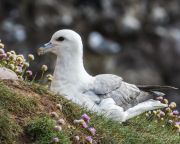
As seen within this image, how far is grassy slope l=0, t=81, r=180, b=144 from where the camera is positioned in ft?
22.6

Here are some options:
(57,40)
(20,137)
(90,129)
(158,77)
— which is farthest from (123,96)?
(158,77)

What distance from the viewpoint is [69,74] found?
8766 millimetres

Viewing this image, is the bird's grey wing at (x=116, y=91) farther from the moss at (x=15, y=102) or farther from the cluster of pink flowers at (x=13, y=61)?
the moss at (x=15, y=102)

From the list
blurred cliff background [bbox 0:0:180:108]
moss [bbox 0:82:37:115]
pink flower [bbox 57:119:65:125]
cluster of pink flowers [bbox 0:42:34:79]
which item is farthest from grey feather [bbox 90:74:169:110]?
blurred cliff background [bbox 0:0:180:108]

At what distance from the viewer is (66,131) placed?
23.6ft

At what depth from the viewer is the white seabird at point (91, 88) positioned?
846 cm

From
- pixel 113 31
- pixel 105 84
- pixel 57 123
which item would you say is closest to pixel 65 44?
pixel 105 84

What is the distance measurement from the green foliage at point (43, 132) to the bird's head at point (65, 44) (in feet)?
6.69

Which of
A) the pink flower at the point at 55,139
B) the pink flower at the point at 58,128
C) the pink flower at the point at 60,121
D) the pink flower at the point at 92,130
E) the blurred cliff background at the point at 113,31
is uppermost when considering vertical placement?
the pink flower at the point at 60,121

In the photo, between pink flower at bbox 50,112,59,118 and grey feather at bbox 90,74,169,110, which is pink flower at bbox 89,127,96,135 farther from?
grey feather at bbox 90,74,169,110

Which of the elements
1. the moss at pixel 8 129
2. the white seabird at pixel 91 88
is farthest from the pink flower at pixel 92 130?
the white seabird at pixel 91 88

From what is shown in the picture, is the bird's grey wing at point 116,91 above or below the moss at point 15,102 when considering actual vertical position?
below

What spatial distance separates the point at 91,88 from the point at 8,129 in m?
1.92

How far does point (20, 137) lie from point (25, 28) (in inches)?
568
